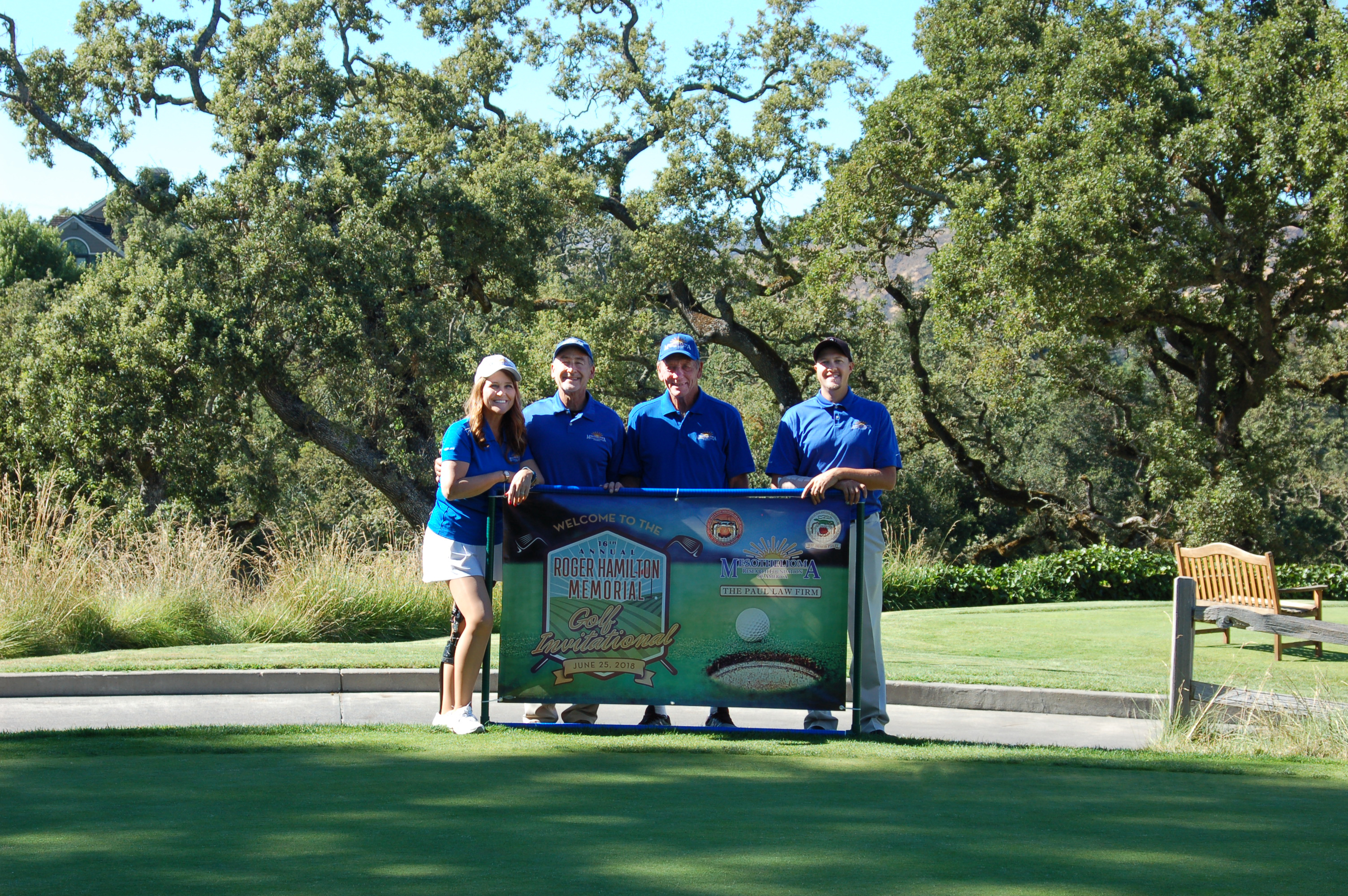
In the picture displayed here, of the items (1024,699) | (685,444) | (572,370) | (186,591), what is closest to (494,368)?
(572,370)

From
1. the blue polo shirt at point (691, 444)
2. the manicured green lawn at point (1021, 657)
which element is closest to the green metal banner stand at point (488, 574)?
the blue polo shirt at point (691, 444)

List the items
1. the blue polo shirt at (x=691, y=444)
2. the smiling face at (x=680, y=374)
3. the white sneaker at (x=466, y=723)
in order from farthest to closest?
the blue polo shirt at (x=691, y=444)
the smiling face at (x=680, y=374)
the white sneaker at (x=466, y=723)

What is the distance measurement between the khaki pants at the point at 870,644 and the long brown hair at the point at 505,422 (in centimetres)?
203

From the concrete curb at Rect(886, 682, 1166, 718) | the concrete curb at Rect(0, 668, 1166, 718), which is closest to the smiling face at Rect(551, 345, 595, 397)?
the concrete curb at Rect(0, 668, 1166, 718)

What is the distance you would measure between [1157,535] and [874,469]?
25338 millimetres

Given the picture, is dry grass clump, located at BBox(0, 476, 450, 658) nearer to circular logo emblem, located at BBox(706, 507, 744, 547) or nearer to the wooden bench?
circular logo emblem, located at BBox(706, 507, 744, 547)

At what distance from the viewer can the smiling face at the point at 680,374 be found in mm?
6895

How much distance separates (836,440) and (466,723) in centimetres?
264

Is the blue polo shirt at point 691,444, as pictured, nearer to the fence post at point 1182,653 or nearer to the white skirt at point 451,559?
the white skirt at point 451,559

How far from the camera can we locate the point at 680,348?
22.8 feet

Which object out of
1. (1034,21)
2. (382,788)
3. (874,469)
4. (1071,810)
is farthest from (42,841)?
(1034,21)

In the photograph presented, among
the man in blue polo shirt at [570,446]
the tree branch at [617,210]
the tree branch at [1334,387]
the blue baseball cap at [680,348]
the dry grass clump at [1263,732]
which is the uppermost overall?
the tree branch at [617,210]

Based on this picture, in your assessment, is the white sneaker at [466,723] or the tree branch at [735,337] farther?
the tree branch at [735,337]

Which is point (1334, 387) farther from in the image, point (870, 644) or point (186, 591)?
point (186, 591)
